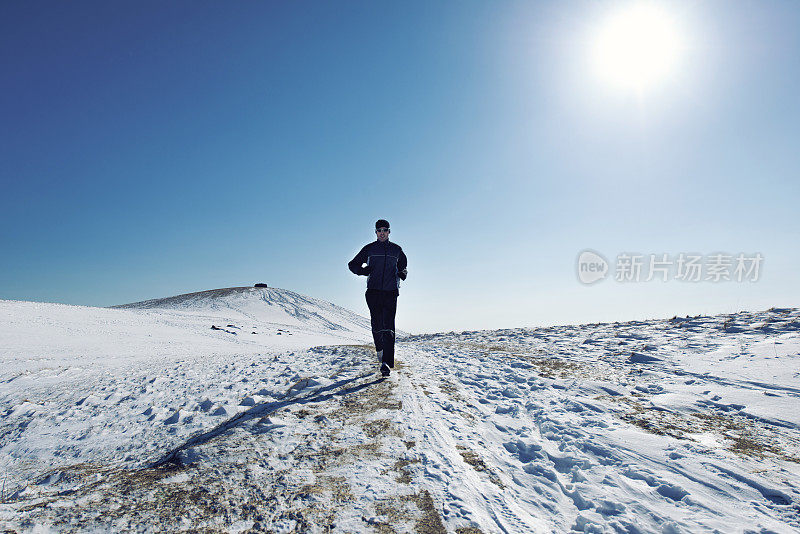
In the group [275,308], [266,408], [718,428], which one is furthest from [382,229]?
[275,308]

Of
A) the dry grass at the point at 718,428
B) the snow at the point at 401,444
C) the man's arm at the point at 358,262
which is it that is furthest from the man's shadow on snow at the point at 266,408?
the dry grass at the point at 718,428

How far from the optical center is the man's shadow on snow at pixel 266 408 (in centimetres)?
293

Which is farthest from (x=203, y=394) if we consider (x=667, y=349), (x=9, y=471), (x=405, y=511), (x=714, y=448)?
(x=667, y=349)

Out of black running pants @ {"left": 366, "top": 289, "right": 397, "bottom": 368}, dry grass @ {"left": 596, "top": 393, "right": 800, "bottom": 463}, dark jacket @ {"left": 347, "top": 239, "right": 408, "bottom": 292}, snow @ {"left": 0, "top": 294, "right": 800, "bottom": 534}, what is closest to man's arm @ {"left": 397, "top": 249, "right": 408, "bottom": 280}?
dark jacket @ {"left": 347, "top": 239, "right": 408, "bottom": 292}

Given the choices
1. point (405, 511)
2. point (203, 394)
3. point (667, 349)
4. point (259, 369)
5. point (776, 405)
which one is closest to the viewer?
point (405, 511)

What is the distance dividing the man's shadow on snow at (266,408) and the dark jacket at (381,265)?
1618 mm

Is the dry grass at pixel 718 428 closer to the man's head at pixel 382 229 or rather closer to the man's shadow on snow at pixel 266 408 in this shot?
the man's shadow on snow at pixel 266 408

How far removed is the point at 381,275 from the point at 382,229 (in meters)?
0.84

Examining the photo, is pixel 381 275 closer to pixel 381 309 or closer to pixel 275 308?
pixel 381 309

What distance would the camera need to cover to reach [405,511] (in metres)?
→ 2.09

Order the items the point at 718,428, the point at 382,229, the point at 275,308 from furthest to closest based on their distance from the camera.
Answer: the point at 275,308
the point at 382,229
the point at 718,428

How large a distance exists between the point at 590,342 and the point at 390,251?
743cm

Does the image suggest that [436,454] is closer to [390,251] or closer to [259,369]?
[390,251]

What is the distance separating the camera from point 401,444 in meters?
3.04
